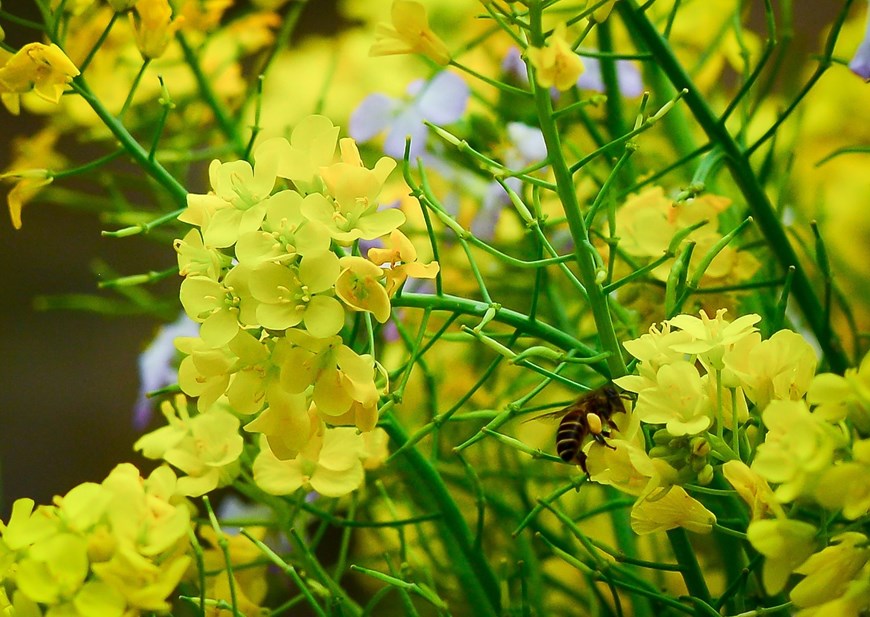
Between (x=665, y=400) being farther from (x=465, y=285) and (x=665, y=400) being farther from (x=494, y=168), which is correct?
(x=465, y=285)

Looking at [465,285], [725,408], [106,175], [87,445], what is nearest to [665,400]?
[725,408]

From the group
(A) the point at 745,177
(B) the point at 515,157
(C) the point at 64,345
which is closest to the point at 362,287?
(A) the point at 745,177

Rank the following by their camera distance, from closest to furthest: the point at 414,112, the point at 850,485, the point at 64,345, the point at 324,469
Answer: the point at 850,485 < the point at 324,469 < the point at 414,112 < the point at 64,345

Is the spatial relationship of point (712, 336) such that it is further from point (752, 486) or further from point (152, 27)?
point (152, 27)

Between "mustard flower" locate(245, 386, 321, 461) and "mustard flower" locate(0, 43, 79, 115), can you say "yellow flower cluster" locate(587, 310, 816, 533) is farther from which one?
"mustard flower" locate(0, 43, 79, 115)

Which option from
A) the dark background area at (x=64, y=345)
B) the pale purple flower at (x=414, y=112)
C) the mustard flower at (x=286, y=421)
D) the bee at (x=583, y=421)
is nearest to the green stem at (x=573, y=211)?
the bee at (x=583, y=421)

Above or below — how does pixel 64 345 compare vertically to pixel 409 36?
below

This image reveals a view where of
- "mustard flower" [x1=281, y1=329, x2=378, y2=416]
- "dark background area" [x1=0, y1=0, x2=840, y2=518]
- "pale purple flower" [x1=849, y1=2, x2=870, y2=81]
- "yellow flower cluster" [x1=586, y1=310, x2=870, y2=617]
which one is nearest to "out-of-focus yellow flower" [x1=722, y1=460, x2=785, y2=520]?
"yellow flower cluster" [x1=586, y1=310, x2=870, y2=617]
